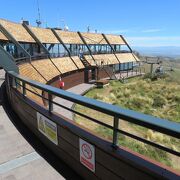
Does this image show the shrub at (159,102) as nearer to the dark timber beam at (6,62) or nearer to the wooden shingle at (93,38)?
the wooden shingle at (93,38)

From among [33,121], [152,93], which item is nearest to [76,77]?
[152,93]

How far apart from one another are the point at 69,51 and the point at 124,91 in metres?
9.32

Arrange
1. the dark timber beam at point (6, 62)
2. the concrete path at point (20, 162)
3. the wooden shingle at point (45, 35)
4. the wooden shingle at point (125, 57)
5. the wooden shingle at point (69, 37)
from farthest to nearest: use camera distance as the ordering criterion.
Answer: the wooden shingle at point (125, 57)
the wooden shingle at point (69, 37)
the wooden shingle at point (45, 35)
the dark timber beam at point (6, 62)
the concrete path at point (20, 162)

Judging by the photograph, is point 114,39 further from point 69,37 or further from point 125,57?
point 69,37

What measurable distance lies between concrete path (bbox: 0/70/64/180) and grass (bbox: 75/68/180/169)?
23.1 feet

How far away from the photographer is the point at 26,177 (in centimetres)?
456

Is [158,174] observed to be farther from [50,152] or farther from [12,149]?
[12,149]

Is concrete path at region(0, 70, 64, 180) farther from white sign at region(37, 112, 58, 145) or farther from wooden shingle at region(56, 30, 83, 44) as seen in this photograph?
wooden shingle at region(56, 30, 83, 44)

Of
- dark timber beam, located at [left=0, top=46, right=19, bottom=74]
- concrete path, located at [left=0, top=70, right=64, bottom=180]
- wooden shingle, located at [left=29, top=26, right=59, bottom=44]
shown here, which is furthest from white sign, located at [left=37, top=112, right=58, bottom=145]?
wooden shingle, located at [left=29, top=26, right=59, bottom=44]

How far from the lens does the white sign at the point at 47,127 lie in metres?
5.12

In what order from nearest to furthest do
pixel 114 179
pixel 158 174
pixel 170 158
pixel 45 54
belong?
pixel 158 174 < pixel 114 179 < pixel 170 158 < pixel 45 54

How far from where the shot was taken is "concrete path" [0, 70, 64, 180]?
4609 mm

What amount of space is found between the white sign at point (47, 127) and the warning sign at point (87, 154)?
1.04 metres

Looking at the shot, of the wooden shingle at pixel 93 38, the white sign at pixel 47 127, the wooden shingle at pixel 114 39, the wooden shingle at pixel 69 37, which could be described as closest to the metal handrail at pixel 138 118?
the white sign at pixel 47 127
